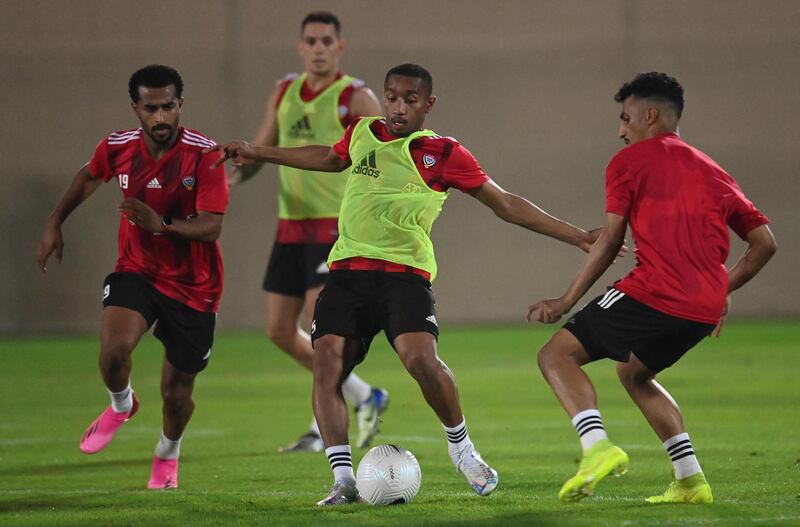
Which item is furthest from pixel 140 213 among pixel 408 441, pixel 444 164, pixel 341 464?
pixel 408 441

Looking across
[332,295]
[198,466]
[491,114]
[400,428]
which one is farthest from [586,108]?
[332,295]

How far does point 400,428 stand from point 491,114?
29.9ft

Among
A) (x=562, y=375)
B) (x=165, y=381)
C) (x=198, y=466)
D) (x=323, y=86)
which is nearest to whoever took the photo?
(x=562, y=375)

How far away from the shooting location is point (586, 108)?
1823cm

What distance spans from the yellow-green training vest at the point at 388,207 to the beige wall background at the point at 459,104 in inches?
456

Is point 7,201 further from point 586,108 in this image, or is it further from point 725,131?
point 725,131

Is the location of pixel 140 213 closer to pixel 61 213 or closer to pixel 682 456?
pixel 61 213

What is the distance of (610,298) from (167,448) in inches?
111

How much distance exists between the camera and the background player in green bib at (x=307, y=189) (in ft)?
Result: 30.3

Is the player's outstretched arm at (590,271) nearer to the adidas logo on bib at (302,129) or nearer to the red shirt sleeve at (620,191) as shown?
the red shirt sleeve at (620,191)

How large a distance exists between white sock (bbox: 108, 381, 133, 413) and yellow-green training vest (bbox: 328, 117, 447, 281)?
1661mm

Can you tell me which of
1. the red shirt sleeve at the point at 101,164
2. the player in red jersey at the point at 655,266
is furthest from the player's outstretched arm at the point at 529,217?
the red shirt sleeve at the point at 101,164

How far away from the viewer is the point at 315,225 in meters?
9.34

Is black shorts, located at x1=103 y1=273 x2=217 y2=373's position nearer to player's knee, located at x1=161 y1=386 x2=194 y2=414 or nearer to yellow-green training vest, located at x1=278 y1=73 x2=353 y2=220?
player's knee, located at x1=161 y1=386 x2=194 y2=414
